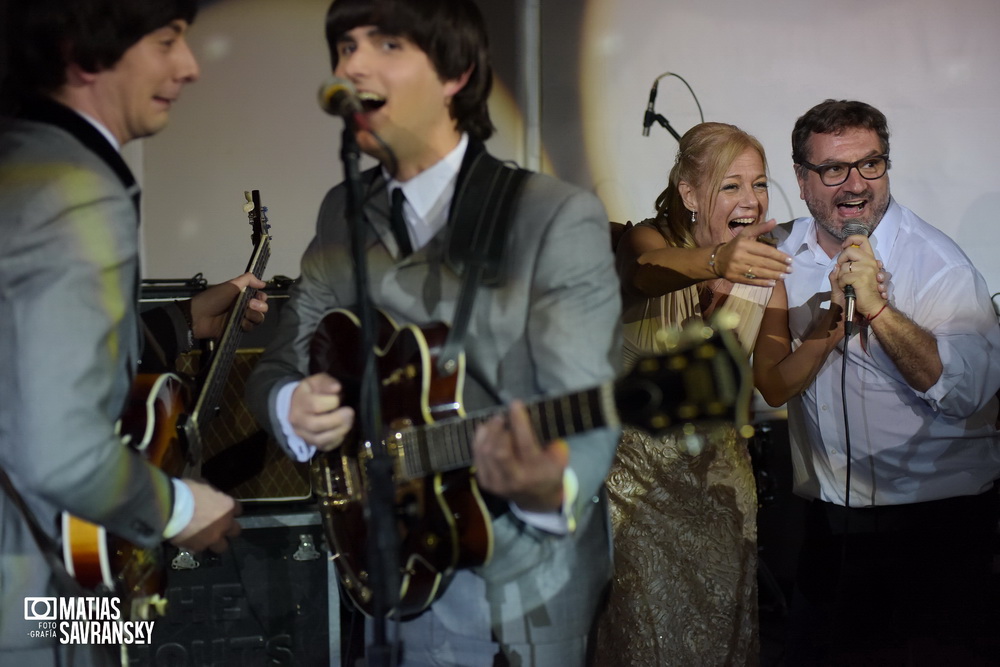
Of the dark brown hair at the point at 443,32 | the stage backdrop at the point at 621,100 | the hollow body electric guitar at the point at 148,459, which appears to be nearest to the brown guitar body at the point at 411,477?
the hollow body electric guitar at the point at 148,459

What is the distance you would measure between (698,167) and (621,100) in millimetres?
398

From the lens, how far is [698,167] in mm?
2783

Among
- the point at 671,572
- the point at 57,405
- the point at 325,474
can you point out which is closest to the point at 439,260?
the point at 325,474

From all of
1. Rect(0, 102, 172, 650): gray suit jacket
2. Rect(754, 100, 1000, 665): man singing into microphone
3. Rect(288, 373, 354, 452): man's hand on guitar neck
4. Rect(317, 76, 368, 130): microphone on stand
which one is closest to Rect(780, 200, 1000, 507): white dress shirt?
Rect(754, 100, 1000, 665): man singing into microphone

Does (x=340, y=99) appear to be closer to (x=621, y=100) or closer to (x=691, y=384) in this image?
(x=691, y=384)

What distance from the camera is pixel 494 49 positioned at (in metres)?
2.48

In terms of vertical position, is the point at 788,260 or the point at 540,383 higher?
the point at 788,260

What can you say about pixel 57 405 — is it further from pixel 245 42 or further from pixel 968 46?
pixel 968 46

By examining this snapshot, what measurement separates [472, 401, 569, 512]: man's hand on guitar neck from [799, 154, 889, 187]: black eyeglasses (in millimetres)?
1571

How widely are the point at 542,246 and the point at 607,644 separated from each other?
144 centimetres

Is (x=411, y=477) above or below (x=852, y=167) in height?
below

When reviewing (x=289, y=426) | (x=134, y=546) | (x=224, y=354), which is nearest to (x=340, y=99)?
(x=289, y=426)

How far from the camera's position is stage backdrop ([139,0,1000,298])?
8.26 feet

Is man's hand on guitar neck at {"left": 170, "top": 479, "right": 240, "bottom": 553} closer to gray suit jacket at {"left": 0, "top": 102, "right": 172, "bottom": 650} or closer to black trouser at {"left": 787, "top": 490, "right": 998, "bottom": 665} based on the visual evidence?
gray suit jacket at {"left": 0, "top": 102, "right": 172, "bottom": 650}
